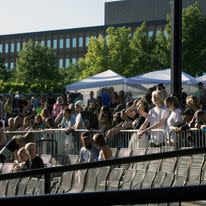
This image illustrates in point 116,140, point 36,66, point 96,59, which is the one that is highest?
point 96,59

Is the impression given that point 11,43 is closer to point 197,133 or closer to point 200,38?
point 200,38

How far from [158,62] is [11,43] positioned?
85.3 meters

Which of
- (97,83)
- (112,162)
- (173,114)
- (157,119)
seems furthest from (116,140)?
(97,83)

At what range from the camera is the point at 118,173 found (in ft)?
27.3

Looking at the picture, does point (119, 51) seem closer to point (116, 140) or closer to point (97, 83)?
point (97, 83)

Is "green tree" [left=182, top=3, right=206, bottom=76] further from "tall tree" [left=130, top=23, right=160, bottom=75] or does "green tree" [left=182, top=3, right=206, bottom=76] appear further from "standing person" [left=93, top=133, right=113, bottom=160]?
"standing person" [left=93, top=133, right=113, bottom=160]

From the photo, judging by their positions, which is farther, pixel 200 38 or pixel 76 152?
pixel 200 38

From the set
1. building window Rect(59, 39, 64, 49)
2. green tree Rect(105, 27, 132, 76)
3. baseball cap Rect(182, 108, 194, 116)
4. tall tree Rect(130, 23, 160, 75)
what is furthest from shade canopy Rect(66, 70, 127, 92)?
building window Rect(59, 39, 64, 49)

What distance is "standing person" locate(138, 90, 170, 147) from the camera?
1225 centimetres

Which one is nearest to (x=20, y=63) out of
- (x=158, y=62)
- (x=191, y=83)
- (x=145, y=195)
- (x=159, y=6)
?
(x=158, y=62)

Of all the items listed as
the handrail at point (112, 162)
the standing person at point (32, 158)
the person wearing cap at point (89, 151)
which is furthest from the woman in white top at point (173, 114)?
the handrail at point (112, 162)

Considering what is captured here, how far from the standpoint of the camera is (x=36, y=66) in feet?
304

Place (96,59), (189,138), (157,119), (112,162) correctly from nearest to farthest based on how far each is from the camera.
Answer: (112,162) < (189,138) < (157,119) < (96,59)

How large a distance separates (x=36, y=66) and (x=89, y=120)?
77.7m
